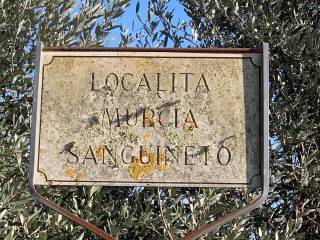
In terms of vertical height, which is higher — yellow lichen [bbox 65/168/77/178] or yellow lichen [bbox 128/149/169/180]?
yellow lichen [bbox 128/149/169/180]

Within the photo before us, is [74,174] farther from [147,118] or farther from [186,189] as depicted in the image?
[186,189]

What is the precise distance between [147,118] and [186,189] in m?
2.90

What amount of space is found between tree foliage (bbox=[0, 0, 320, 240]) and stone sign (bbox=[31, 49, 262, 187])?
149 cm

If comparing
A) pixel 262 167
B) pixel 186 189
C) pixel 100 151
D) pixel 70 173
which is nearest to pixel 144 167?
pixel 100 151

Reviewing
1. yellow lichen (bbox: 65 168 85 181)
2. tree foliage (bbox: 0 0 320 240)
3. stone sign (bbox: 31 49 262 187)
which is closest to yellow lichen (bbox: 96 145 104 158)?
stone sign (bbox: 31 49 262 187)

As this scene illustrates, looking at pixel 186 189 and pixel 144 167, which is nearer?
pixel 144 167

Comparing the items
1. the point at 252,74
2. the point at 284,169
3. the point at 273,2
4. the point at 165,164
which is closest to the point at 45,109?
the point at 165,164

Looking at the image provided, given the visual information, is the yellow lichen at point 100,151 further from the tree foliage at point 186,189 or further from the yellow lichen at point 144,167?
the tree foliage at point 186,189

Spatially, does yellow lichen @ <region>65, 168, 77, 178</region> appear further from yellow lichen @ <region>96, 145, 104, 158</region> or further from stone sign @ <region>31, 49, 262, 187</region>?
yellow lichen @ <region>96, 145, 104, 158</region>

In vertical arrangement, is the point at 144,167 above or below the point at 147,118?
below

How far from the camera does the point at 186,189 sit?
5.99m

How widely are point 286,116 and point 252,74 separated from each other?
10.6ft

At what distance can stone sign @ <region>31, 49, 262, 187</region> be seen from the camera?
10.2 ft

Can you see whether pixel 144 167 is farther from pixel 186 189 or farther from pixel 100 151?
pixel 186 189
